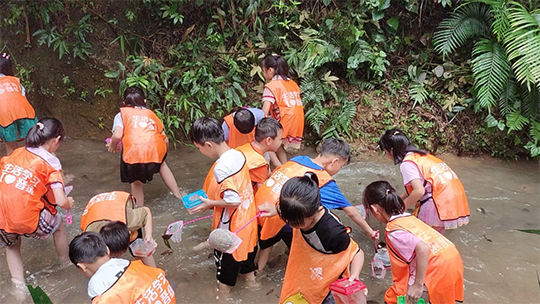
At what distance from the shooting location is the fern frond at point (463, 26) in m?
5.85

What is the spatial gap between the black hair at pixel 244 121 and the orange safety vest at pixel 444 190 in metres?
1.51

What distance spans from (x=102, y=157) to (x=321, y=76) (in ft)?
11.1

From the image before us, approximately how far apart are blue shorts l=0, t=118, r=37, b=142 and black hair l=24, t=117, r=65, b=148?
1.77m

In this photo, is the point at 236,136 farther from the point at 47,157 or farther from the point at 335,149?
the point at 47,157

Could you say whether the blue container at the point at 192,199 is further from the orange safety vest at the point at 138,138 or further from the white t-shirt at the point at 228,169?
the orange safety vest at the point at 138,138

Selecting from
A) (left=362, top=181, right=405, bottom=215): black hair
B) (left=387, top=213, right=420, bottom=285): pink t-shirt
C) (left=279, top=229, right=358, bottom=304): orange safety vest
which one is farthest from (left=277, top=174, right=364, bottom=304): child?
(left=362, top=181, right=405, bottom=215): black hair

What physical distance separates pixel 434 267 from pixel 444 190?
945 mm

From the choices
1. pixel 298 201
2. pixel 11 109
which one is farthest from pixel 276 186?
pixel 11 109

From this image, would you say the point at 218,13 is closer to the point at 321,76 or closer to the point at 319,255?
the point at 321,76

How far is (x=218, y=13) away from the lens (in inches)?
250

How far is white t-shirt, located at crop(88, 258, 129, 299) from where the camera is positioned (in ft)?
7.02

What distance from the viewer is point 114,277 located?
85.7 inches

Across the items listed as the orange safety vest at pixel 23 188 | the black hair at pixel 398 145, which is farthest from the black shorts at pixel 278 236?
the orange safety vest at pixel 23 188

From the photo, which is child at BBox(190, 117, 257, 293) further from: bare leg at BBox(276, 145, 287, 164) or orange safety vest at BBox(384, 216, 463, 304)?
bare leg at BBox(276, 145, 287, 164)
